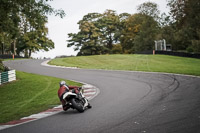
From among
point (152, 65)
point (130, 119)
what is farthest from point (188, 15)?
point (130, 119)

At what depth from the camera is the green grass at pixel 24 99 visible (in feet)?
32.6

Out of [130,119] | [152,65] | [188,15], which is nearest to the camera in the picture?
[130,119]

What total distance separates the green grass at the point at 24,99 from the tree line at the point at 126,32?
44.5 metres

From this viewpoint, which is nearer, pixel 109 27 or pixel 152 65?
pixel 152 65

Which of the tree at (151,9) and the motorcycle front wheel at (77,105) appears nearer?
the motorcycle front wheel at (77,105)

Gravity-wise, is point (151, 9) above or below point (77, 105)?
above

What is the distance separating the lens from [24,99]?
13.0m

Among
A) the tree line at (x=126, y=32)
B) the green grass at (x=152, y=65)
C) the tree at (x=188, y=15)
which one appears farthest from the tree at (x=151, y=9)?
the green grass at (x=152, y=65)

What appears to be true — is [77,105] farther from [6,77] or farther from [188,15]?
[188,15]

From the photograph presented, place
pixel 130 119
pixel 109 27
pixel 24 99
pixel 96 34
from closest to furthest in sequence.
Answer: pixel 130 119 < pixel 24 99 < pixel 96 34 < pixel 109 27

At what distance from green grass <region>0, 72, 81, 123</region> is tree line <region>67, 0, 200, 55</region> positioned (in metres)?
44.5

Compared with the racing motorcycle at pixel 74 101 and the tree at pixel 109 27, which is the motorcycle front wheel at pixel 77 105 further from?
the tree at pixel 109 27

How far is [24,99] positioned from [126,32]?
65356 millimetres

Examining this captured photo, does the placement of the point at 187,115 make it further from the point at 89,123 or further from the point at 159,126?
the point at 89,123
